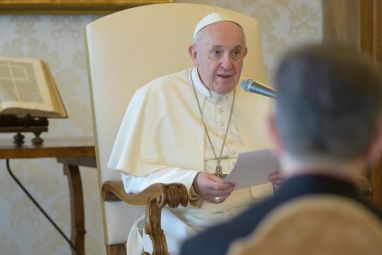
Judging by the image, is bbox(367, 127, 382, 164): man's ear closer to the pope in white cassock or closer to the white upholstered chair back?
the pope in white cassock

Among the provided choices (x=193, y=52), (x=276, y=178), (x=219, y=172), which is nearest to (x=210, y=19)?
(x=193, y=52)

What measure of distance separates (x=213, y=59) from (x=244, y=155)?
25.7 inches

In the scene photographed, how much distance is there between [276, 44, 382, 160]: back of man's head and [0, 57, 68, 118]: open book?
218 cm

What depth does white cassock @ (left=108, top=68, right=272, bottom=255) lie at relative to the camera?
290cm

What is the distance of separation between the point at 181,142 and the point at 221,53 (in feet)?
1.24

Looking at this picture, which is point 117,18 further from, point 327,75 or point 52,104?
point 327,75

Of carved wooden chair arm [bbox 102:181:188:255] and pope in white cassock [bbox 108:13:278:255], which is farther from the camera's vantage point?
pope in white cassock [bbox 108:13:278:255]

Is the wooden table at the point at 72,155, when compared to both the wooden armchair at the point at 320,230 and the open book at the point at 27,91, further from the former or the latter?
the wooden armchair at the point at 320,230

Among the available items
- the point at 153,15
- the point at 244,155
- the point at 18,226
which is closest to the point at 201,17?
the point at 153,15

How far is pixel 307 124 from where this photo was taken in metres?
0.92

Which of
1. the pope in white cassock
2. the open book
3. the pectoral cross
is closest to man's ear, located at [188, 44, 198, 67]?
the pope in white cassock

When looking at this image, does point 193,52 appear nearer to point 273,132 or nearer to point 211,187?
point 211,187

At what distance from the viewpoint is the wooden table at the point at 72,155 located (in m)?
2.97

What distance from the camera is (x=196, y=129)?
3.12 m
